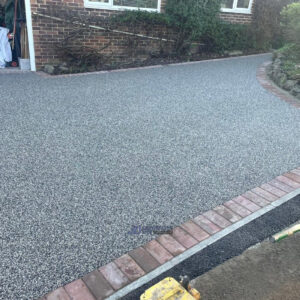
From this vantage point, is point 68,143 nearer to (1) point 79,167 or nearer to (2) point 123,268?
(1) point 79,167

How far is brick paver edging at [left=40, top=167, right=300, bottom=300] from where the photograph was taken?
192 cm

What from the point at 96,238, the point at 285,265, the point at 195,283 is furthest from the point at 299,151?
the point at 96,238

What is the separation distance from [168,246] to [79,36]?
22.4 ft

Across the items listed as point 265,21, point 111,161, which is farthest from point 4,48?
point 265,21

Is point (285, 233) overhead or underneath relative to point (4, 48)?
underneath

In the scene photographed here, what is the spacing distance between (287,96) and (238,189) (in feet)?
12.8

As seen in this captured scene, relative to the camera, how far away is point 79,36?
777 centimetres

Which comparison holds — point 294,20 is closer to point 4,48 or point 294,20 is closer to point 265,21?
point 265,21

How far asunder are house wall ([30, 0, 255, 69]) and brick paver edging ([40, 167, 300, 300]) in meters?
6.39

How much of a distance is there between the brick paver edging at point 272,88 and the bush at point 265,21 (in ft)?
9.08

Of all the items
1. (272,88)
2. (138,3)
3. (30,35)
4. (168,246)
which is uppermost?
(138,3)

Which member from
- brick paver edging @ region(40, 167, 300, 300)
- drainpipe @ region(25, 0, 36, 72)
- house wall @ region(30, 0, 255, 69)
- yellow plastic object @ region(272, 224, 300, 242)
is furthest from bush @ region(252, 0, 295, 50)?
yellow plastic object @ region(272, 224, 300, 242)

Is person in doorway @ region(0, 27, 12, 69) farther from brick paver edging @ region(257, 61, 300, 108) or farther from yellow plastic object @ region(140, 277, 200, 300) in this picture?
yellow plastic object @ region(140, 277, 200, 300)

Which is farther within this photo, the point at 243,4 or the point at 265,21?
the point at 243,4
